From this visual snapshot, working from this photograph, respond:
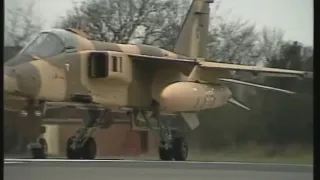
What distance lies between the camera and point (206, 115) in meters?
1.91

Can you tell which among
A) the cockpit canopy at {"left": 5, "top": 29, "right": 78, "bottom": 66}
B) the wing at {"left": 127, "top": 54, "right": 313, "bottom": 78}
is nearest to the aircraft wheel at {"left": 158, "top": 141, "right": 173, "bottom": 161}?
the wing at {"left": 127, "top": 54, "right": 313, "bottom": 78}

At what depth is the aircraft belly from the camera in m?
1.96

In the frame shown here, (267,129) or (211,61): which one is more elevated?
(211,61)

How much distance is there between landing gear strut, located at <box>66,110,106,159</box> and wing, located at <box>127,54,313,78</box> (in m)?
0.28

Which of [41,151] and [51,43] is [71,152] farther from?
[51,43]

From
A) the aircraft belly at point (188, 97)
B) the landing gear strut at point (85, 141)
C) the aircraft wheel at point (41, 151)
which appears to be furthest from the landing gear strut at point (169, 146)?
the aircraft wheel at point (41, 151)

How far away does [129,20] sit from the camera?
1.84 meters

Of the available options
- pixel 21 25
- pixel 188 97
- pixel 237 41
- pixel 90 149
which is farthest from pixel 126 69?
pixel 21 25

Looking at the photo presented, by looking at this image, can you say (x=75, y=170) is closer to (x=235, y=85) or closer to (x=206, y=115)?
(x=206, y=115)

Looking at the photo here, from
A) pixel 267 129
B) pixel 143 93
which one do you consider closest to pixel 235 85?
pixel 267 129

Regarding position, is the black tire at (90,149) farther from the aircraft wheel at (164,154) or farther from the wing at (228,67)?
the wing at (228,67)

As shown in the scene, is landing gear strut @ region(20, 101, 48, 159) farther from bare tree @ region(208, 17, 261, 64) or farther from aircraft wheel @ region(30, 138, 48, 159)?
bare tree @ region(208, 17, 261, 64)

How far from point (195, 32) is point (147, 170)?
600 mm

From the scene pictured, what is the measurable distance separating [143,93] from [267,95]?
1.94 ft
